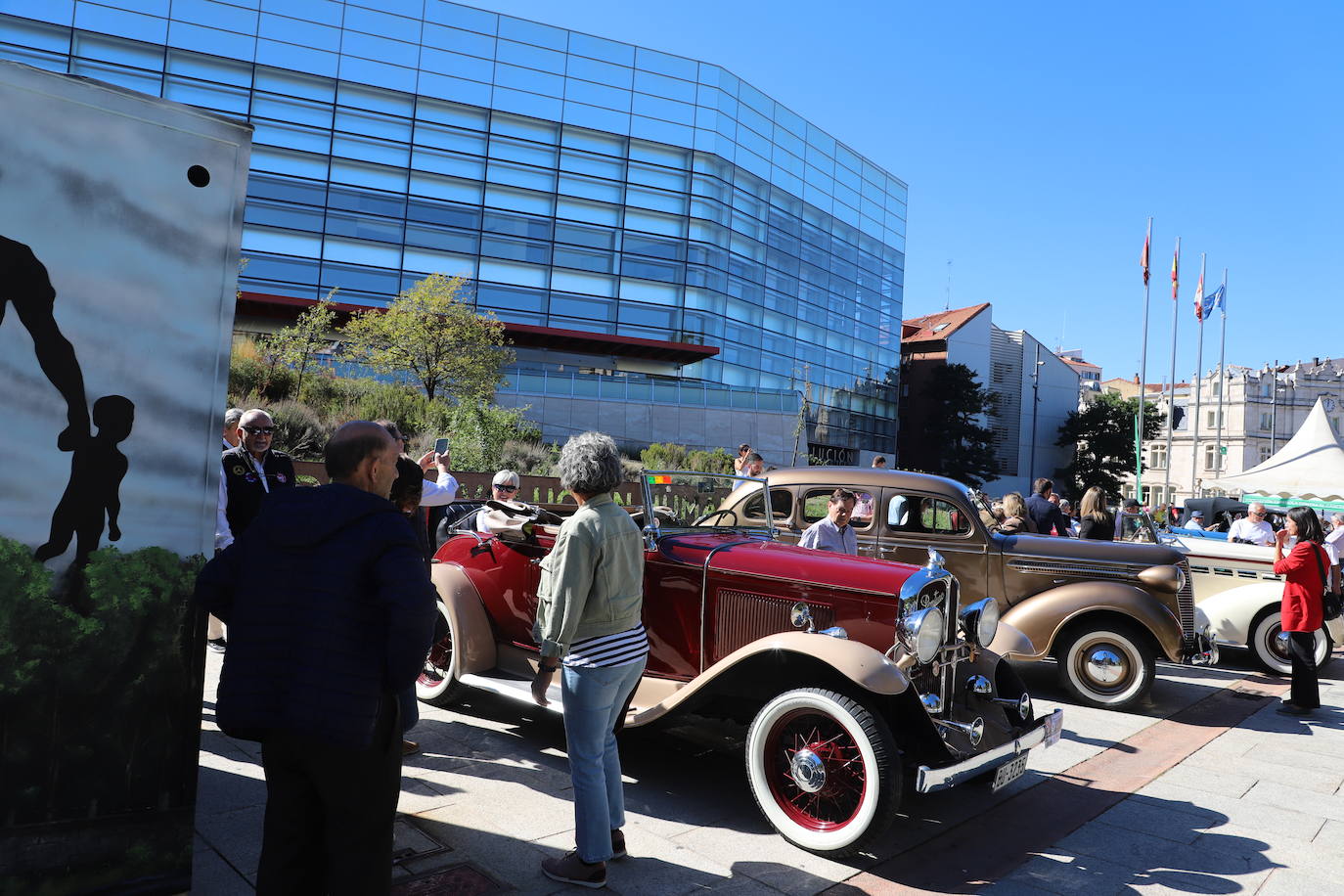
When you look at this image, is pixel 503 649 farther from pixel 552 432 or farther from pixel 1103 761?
pixel 552 432

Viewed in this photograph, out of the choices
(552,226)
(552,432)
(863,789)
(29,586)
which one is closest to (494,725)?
(863,789)

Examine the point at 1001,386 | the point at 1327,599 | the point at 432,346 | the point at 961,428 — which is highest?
the point at 1001,386

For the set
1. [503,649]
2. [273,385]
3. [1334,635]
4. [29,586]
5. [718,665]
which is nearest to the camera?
[29,586]

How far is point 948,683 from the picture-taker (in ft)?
14.8

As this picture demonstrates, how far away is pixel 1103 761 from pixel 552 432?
2471 cm

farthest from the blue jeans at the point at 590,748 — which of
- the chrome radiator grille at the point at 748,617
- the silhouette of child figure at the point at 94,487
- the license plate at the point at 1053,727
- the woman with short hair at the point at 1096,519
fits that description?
the woman with short hair at the point at 1096,519

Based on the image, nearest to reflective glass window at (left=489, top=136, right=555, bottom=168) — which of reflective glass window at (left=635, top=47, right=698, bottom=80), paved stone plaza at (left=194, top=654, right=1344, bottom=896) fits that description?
reflective glass window at (left=635, top=47, right=698, bottom=80)

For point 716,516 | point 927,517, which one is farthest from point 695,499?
point 927,517

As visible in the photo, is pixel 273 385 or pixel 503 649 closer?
pixel 503 649

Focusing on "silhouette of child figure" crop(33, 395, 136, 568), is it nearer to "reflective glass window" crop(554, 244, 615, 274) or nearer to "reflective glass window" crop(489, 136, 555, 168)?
"reflective glass window" crop(554, 244, 615, 274)

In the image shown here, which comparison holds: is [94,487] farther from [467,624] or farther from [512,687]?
[467,624]

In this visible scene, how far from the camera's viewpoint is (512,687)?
198 inches

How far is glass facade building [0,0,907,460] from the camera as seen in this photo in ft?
112

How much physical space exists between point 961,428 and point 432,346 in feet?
131
